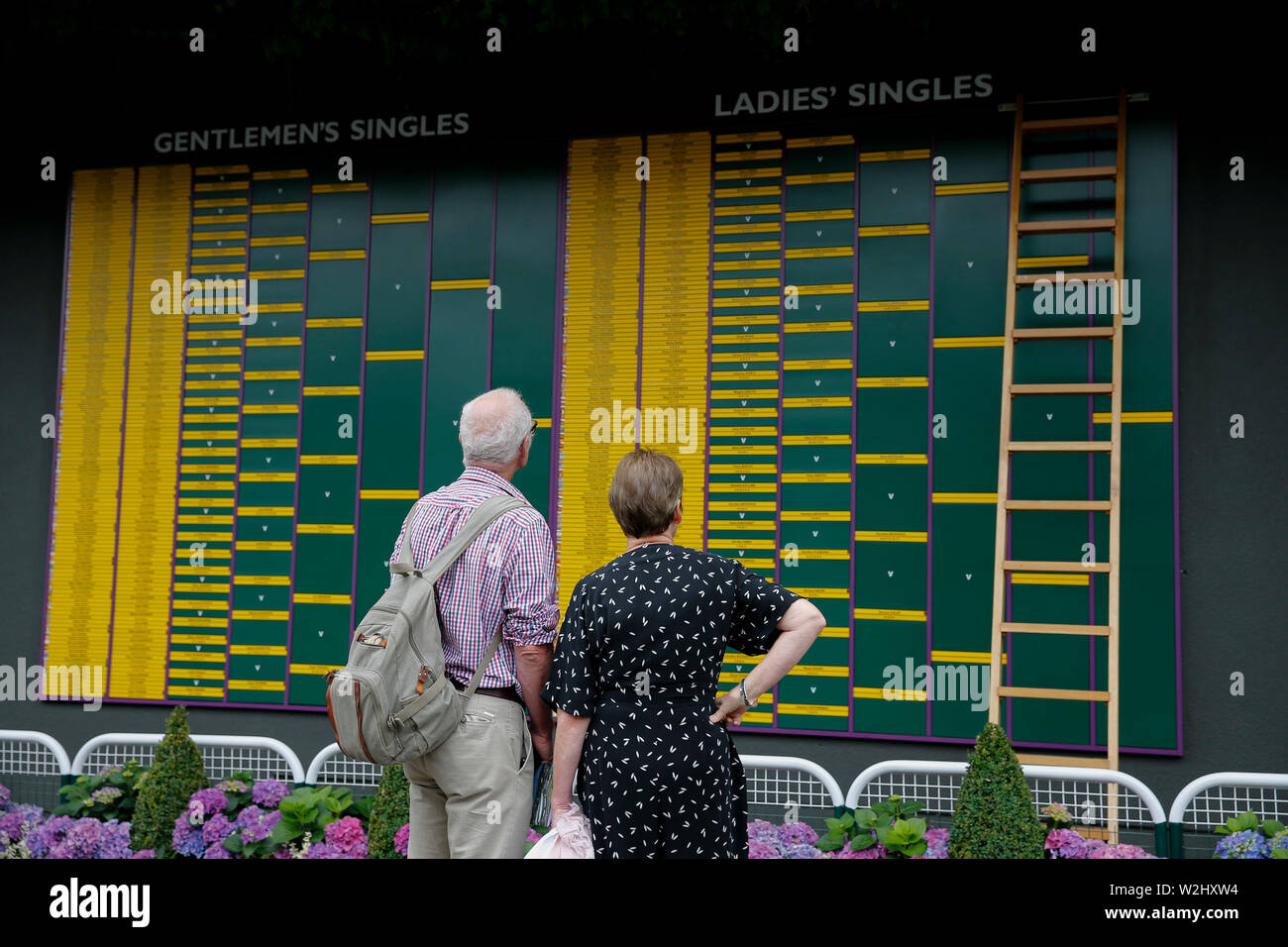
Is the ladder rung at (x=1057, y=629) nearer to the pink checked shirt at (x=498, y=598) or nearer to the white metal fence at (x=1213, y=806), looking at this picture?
the white metal fence at (x=1213, y=806)

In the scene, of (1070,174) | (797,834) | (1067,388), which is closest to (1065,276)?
(1070,174)

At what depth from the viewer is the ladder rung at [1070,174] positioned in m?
5.03

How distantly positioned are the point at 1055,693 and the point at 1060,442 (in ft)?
3.90

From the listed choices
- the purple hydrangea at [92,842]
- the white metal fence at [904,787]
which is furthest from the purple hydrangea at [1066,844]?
the purple hydrangea at [92,842]

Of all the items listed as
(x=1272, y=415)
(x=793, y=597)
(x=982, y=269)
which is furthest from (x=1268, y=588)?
(x=793, y=597)

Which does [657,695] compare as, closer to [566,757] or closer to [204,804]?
[566,757]

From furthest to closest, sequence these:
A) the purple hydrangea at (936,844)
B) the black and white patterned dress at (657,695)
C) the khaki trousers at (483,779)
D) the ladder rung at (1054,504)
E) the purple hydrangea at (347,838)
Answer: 1. the ladder rung at (1054,504)
2. the purple hydrangea at (347,838)
3. the purple hydrangea at (936,844)
4. the khaki trousers at (483,779)
5. the black and white patterned dress at (657,695)

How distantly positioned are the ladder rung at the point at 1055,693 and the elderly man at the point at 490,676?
278cm

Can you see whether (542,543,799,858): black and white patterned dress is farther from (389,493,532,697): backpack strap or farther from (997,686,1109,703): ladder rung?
(997,686,1109,703): ladder rung

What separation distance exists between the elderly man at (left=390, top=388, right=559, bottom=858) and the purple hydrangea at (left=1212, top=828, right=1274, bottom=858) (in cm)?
225

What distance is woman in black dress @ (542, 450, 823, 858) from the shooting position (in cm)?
237

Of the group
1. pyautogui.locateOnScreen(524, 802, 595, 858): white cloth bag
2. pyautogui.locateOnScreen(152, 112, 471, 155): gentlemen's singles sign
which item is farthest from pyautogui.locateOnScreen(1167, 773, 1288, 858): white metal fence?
pyautogui.locateOnScreen(152, 112, 471, 155): gentlemen's singles sign

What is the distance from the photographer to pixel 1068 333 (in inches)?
196

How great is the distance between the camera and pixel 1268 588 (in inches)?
192
